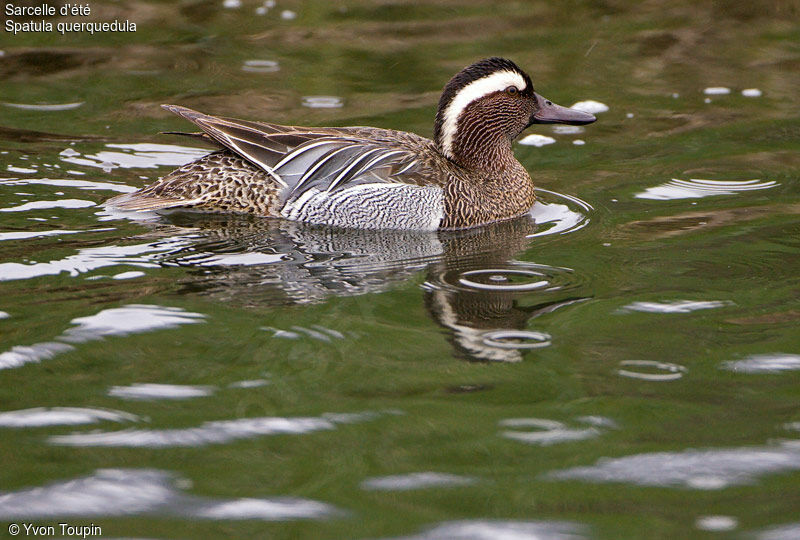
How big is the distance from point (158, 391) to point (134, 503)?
922 mm

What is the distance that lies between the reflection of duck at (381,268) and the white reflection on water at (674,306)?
0.33 meters

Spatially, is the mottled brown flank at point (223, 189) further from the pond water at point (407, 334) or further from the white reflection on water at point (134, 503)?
the white reflection on water at point (134, 503)

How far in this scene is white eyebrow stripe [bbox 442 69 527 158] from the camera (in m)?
8.06

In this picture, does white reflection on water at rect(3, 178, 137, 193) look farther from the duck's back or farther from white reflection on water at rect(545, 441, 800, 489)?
white reflection on water at rect(545, 441, 800, 489)

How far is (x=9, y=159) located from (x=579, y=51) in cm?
627

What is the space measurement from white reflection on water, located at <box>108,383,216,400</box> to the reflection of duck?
1117 mm

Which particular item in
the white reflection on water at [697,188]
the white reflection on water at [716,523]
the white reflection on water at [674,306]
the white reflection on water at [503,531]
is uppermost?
the white reflection on water at [697,188]

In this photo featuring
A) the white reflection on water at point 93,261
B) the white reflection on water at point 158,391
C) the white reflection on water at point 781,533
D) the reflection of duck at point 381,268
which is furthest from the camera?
the white reflection on water at point 93,261

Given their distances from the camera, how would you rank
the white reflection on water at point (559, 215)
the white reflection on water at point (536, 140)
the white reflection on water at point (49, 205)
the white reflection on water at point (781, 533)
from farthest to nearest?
the white reflection on water at point (536, 140), the white reflection on water at point (559, 215), the white reflection on water at point (49, 205), the white reflection on water at point (781, 533)

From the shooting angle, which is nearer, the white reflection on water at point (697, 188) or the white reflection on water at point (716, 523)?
the white reflection on water at point (716, 523)

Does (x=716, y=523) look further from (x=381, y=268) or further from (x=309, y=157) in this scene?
(x=309, y=157)

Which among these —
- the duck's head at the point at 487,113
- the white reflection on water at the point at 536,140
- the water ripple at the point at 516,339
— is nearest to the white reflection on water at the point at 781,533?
the water ripple at the point at 516,339

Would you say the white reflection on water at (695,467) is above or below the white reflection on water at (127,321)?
below

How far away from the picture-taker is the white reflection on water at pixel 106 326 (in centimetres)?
509
